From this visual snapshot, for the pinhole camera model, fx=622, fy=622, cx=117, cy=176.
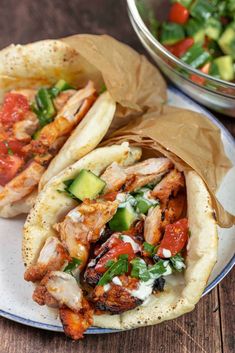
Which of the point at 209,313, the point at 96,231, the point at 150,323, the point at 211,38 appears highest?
the point at 211,38

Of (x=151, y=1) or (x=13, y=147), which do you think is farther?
(x=151, y=1)

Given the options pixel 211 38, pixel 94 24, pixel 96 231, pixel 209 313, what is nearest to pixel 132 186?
pixel 96 231

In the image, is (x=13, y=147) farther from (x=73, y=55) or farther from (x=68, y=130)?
(x=73, y=55)

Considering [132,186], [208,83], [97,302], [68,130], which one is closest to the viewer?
[97,302]

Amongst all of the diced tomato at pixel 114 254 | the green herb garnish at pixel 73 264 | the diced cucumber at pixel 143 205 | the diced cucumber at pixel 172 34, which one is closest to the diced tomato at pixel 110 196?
the diced cucumber at pixel 143 205

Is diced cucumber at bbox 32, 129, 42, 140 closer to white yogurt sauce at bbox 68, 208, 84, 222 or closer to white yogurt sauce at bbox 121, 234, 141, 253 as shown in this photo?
white yogurt sauce at bbox 68, 208, 84, 222

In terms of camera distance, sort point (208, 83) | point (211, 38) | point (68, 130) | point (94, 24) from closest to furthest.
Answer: point (68, 130) < point (208, 83) < point (211, 38) < point (94, 24)

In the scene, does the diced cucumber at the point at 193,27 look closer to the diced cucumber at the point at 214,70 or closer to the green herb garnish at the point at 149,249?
the diced cucumber at the point at 214,70
